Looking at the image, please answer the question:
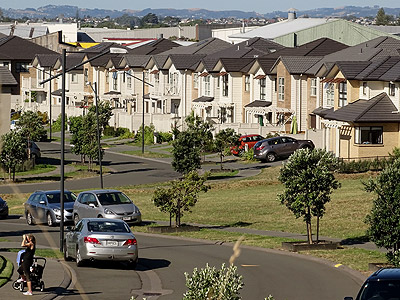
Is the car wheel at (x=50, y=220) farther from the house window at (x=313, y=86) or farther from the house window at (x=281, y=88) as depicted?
the house window at (x=281, y=88)

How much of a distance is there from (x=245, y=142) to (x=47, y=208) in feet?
108

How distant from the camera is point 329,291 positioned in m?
20.0

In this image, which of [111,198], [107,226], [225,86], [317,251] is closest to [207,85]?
[225,86]

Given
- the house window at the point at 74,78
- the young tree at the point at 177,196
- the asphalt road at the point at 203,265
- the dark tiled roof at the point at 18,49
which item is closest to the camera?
the asphalt road at the point at 203,265

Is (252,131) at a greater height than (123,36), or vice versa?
(123,36)

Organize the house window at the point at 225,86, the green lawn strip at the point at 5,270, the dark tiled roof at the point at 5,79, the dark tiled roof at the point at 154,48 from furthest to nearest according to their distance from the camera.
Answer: the dark tiled roof at the point at 154,48 → the house window at the point at 225,86 → the green lawn strip at the point at 5,270 → the dark tiled roof at the point at 5,79

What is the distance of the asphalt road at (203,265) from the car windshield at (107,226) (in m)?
1.03

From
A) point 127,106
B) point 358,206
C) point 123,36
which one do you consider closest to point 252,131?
point 127,106

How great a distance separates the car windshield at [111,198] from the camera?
32438 mm

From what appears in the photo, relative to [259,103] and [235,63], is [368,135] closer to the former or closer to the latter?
[259,103]

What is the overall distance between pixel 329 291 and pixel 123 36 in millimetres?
153280

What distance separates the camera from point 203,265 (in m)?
23.8

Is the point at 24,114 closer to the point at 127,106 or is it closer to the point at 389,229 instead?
the point at 127,106

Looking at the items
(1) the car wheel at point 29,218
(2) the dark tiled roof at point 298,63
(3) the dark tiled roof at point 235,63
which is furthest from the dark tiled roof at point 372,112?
(1) the car wheel at point 29,218
